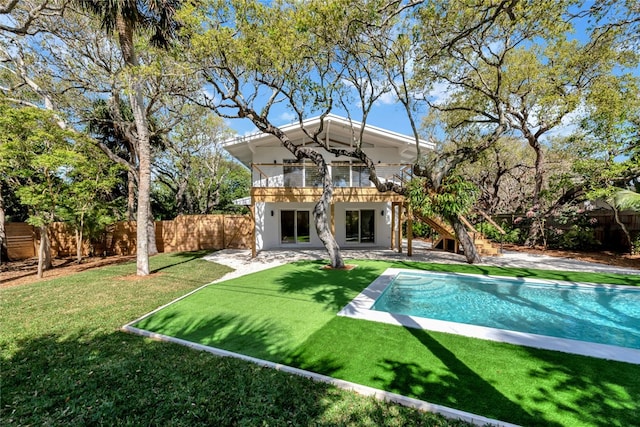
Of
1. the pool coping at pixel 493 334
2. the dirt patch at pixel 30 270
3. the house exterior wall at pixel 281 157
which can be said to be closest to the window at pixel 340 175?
the house exterior wall at pixel 281 157

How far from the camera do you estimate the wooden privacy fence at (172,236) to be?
545 inches

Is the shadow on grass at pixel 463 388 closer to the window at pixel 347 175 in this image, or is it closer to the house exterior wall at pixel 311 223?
the window at pixel 347 175

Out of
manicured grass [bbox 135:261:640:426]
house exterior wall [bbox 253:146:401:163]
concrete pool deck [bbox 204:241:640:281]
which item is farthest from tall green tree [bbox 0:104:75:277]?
house exterior wall [bbox 253:146:401:163]

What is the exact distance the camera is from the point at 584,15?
664cm

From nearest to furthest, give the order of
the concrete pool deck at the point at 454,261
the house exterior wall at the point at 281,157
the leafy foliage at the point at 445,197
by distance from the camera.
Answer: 1. the concrete pool deck at the point at 454,261
2. the leafy foliage at the point at 445,197
3. the house exterior wall at the point at 281,157

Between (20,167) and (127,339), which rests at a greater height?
(20,167)

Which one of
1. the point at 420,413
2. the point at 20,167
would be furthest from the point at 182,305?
the point at 20,167

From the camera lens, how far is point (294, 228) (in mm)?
15617

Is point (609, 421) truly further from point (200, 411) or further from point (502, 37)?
point (502, 37)

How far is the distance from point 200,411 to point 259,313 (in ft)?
8.78

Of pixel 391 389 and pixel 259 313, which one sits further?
pixel 259 313

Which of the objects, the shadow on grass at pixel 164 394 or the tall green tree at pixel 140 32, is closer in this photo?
the shadow on grass at pixel 164 394

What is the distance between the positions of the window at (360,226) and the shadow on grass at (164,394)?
12209 mm

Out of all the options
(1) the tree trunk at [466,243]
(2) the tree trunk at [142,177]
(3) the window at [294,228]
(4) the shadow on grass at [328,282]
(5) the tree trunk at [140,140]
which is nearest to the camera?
(4) the shadow on grass at [328,282]
